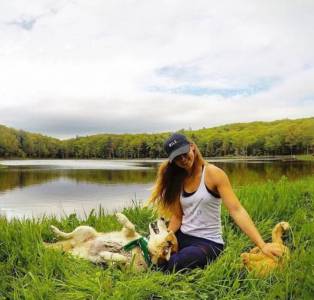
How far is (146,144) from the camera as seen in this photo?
15825 cm

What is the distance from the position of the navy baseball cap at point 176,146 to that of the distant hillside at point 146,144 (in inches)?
4654

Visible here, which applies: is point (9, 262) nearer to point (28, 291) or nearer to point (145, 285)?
point (28, 291)

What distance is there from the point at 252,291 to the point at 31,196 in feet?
80.3

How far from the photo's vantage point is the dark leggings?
429 cm

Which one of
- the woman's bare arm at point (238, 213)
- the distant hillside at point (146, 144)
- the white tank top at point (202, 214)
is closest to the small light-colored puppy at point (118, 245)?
the white tank top at point (202, 214)

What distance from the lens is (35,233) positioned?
5.25 metres

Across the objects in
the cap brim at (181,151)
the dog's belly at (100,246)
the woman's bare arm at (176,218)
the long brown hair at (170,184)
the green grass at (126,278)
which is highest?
the cap brim at (181,151)

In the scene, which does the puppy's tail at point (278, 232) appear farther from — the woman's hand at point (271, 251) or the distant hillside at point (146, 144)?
the distant hillside at point (146, 144)

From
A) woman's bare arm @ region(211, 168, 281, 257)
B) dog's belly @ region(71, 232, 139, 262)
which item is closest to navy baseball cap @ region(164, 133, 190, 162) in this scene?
woman's bare arm @ region(211, 168, 281, 257)

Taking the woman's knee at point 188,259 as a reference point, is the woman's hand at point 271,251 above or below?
above

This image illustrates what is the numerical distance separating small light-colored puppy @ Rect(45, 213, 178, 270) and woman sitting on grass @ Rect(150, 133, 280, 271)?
13 cm

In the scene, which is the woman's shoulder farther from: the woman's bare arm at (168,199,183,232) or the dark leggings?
the dark leggings

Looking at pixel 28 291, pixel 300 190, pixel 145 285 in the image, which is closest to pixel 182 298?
pixel 145 285

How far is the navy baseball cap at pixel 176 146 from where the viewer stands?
4.35m
